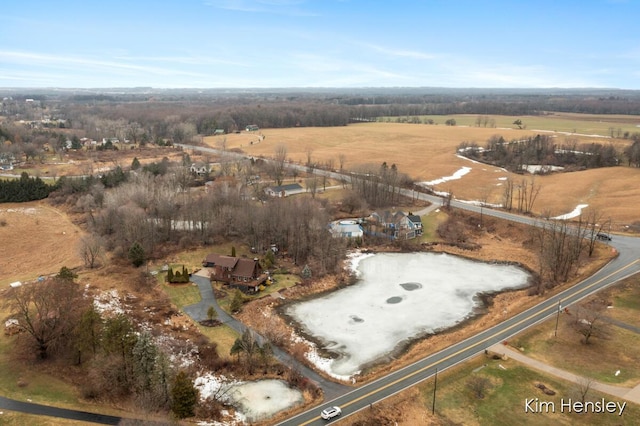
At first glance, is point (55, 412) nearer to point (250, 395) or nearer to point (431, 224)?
point (250, 395)

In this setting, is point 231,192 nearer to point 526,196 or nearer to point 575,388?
point 575,388

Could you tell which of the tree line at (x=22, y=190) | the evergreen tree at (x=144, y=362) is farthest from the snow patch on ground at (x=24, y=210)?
the evergreen tree at (x=144, y=362)

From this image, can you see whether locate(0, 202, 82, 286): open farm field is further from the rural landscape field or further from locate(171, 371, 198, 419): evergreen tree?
locate(171, 371, 198, 419): evergreen tree

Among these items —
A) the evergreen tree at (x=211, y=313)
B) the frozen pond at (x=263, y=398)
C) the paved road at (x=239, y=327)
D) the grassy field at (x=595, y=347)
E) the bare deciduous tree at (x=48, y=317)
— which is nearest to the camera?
the frozen pond at (x=263, y=398)

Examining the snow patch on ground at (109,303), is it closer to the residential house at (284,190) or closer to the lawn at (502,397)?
the lawn at (502,397)

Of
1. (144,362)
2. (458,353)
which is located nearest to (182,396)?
(144,362)
